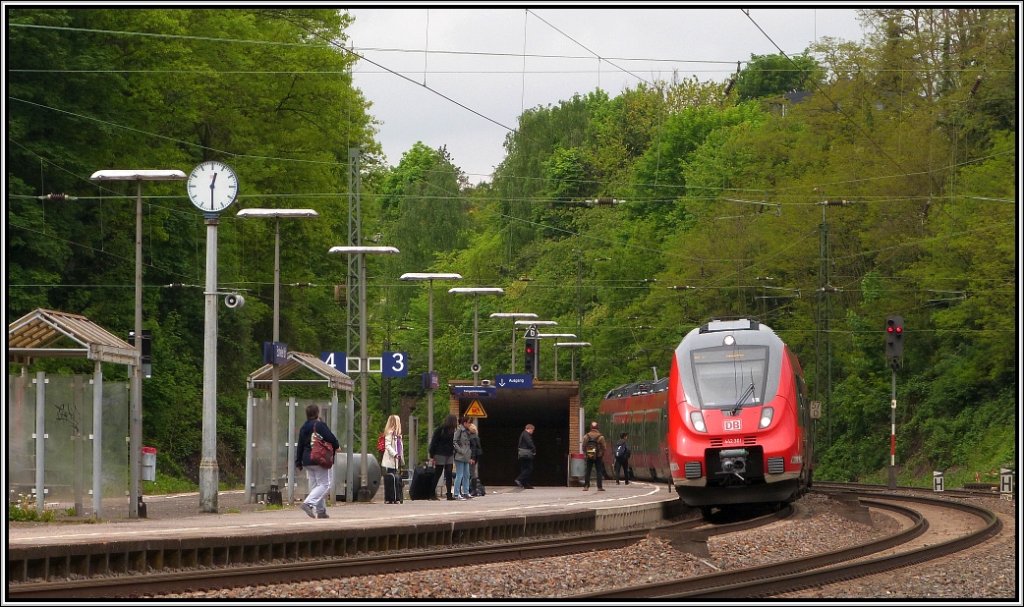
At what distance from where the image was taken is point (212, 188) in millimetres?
27781

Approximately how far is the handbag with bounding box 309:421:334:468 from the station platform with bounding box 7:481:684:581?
2.73 ft

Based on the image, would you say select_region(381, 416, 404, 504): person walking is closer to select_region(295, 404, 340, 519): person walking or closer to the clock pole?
the clock pole

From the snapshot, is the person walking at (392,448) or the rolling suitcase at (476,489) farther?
the rolling suitcase at (476,489)

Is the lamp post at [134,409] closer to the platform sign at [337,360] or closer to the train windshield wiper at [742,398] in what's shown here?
the train windshield wiper at [742,398]

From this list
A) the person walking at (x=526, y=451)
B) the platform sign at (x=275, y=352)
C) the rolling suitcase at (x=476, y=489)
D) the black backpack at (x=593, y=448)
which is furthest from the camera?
the person walking at (x=526, y=451)

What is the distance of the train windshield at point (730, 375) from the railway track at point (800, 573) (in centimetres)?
319

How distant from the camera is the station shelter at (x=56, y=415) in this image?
23.2 m

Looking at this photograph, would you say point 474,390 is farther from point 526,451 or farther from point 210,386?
point 210,386

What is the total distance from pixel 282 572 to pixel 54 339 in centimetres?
915

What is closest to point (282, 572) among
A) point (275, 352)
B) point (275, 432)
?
point (275, 352)

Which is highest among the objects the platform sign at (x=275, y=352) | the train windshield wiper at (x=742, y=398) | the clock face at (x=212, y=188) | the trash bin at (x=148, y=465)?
the clock face at (x=212, y=188)

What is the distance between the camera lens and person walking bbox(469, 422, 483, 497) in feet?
116

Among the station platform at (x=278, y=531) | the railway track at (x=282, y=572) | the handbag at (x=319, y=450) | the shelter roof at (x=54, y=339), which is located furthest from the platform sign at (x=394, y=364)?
the railway track at (x=282, y=572)

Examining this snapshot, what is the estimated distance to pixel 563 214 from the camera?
287ft
